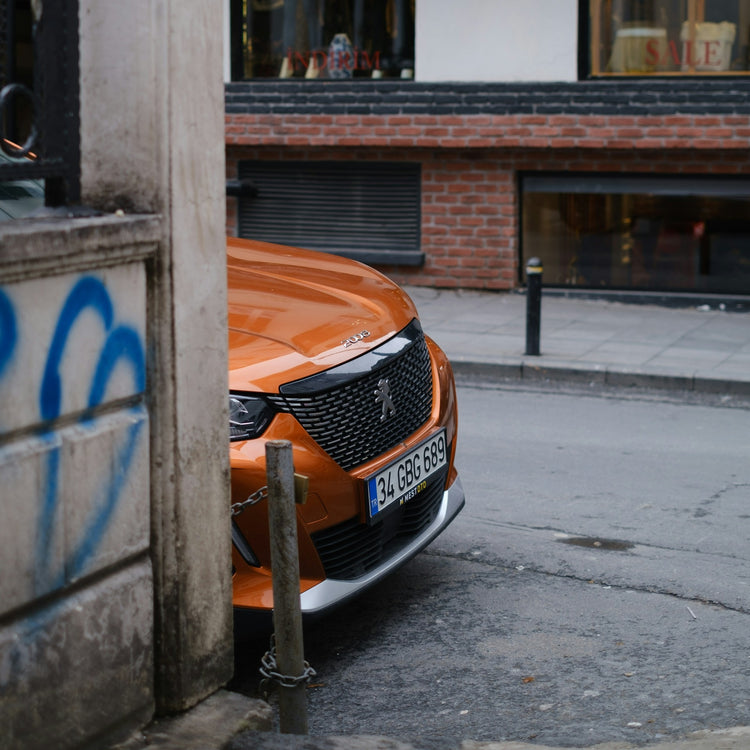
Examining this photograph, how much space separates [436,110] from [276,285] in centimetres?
869

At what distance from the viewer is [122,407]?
332 centimetres

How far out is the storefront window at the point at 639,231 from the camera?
12539 mm

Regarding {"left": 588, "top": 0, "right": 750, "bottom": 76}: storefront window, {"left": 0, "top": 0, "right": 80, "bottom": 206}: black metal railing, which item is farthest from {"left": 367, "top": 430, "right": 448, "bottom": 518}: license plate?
{"left": 588, "top": 0, "right": 750, "bottom": 76}: storefront window

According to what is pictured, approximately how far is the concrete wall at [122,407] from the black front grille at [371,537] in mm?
715

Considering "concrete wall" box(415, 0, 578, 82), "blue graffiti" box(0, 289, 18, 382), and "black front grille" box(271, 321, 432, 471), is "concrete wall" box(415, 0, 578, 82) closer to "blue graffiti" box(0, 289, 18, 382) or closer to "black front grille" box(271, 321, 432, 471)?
"black front grille" box(271, 321, 432, 471)

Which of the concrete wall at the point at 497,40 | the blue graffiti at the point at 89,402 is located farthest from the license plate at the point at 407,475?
the concrete wall at the point at 497,40

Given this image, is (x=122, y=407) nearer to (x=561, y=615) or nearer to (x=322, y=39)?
(x=561, y=615)

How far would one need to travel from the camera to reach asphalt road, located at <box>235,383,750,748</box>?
14.0 feet

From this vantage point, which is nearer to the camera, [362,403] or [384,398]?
[362,403]

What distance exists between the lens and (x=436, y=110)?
13.2m

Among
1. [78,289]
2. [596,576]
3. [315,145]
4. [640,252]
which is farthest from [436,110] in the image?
[78,289]

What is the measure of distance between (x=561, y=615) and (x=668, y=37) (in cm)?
907

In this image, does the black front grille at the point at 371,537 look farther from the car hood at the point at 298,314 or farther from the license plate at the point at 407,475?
the car hood at the point at 298,314

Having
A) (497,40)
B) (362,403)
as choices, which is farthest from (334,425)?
(497,40)
